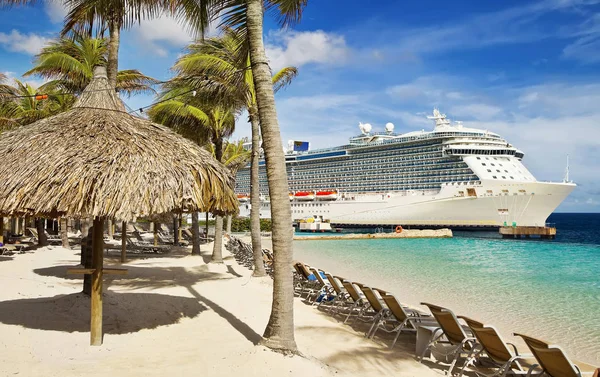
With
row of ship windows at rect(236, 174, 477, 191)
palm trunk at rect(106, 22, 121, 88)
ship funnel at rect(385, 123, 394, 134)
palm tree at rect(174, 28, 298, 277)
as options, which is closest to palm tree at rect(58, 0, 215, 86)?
palm trunk at rect(106, 22, 121, 88)

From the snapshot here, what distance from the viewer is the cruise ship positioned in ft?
140

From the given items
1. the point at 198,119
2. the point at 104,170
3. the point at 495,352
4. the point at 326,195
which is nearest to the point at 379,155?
the point at 326,195

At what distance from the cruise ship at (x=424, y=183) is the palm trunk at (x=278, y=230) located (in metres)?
41.8

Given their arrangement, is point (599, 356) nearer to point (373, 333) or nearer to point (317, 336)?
point (373, 333)

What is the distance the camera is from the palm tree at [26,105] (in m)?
14.4

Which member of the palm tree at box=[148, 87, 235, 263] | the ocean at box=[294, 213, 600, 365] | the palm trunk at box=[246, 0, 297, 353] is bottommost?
the ocean at box=[294, 213, 600, 365]

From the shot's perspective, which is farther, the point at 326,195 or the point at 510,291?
the point at 326,195

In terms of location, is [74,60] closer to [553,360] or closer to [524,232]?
[553,360]

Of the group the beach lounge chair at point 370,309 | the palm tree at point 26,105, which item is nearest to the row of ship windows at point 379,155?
the palm tree at point 26,105

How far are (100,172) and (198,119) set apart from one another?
32.1 ft

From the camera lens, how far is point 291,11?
6.12 m

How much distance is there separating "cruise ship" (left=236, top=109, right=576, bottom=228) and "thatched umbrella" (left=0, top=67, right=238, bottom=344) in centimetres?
4183

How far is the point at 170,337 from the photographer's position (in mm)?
5199

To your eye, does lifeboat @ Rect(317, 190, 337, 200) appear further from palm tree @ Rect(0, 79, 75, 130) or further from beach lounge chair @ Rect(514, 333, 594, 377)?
beach lounge chair @ Rect(514, 333, 594, 377)
